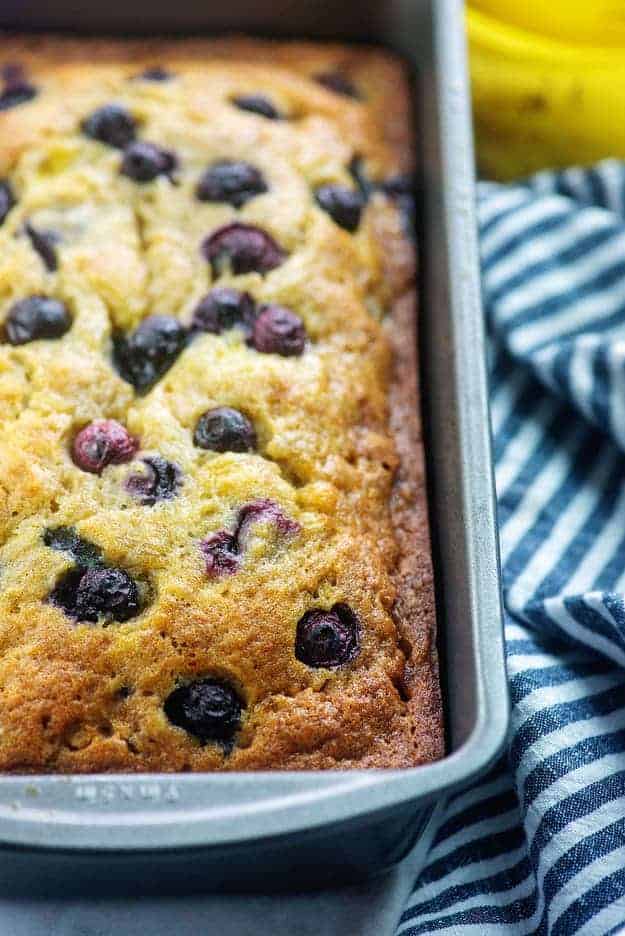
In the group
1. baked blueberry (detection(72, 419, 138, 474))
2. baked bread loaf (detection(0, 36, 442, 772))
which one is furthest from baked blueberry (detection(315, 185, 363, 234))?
baked blueberry (detection(72, 419, 138, 474))

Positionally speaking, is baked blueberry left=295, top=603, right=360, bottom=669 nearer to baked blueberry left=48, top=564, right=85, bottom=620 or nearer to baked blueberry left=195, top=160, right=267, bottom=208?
baked blueberry left=48, top=564, right=85, bottom=620

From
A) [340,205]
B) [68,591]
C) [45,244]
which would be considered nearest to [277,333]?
[340,205]

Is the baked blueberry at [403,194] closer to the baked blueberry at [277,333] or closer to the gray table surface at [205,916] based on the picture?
the baked blueberry at [277,333]

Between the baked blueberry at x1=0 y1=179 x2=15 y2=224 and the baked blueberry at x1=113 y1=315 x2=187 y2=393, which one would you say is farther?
the baked blueberry at x1=0 y1=179 x2=15 y2=224

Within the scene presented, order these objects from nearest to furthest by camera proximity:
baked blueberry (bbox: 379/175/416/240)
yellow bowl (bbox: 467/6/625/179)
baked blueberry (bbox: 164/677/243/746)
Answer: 1. baked blueberry (bbox: 164/677/243/746)
2. baked blueberry (bbox: 379/175/416/240)
3. yellow bowl (bbox: 467/6/625/179)

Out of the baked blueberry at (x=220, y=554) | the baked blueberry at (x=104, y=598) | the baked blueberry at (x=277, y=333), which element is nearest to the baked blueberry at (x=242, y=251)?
the baked blueberry at (x=277, y=333)

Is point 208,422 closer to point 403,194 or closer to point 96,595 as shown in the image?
point 96,595
